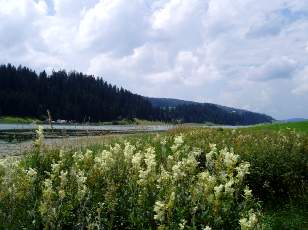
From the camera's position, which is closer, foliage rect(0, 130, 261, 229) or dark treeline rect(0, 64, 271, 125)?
foliage rect(0, 130, 261, 229)

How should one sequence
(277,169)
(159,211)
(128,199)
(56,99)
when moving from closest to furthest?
(159,211) → (128,199) → (277,169) → (56,99)

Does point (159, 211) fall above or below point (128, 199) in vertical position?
above

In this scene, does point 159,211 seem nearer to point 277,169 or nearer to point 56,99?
point 277,169

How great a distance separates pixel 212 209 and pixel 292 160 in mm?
6953

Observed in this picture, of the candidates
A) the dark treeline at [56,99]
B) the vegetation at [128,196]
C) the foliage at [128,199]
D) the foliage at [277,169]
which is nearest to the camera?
the vegetation at [128,196]

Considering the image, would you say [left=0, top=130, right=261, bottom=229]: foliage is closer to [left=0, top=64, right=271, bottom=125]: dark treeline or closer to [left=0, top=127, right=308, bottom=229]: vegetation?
[left=0, top=127, right=308, bottom=229]: vegetation

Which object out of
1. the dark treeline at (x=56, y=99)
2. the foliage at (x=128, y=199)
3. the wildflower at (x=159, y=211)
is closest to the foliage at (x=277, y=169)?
the foliage at (x=128, y=199)

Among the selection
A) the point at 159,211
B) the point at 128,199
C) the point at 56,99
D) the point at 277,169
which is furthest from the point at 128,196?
the point at 56,99

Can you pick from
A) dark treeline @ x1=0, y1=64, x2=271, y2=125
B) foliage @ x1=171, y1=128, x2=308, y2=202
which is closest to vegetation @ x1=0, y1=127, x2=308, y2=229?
foliage @ x1=171, y1=128, x2=308, y2=202

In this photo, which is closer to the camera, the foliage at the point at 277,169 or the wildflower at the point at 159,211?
the wildflower at the point at 159,211

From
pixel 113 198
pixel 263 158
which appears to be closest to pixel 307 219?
pixel 263 158

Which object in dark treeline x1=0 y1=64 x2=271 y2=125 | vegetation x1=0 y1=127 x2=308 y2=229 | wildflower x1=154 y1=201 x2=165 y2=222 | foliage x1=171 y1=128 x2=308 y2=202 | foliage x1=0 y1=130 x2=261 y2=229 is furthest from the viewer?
dark treeline x1=0 y1=64 x2=271 y2=125

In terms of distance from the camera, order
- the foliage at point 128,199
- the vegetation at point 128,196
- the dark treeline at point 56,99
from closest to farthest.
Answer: the vegetation at point 128,196 → the foliage at point 128,199 → the dark treeline at point 56,99

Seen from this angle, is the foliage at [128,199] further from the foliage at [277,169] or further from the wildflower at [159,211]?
the foliage at [277,169]
